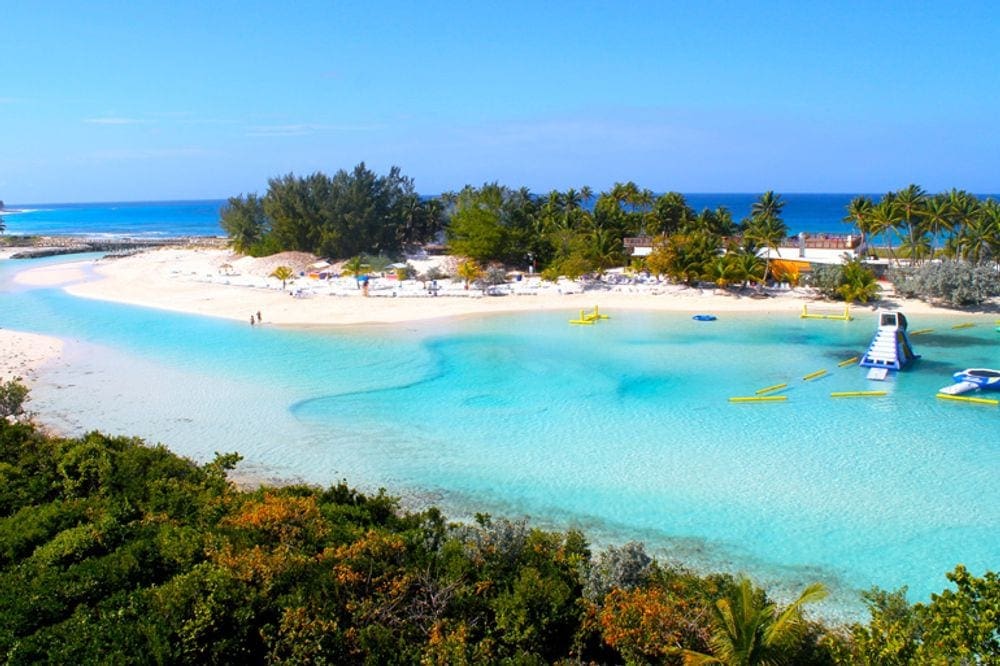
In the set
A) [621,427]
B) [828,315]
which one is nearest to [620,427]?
[621,427]

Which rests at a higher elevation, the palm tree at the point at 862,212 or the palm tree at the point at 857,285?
the palm tree at the point at 862,212

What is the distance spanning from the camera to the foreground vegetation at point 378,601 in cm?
877

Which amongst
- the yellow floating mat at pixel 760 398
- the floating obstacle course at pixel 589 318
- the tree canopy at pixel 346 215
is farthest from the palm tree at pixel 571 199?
the yellow floating mat at pixel 760 398

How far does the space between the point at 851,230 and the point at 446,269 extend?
91.5 meters

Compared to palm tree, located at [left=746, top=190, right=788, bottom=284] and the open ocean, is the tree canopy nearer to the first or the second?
the open ocean

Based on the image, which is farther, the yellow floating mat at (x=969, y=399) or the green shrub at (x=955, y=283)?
the green shrub at (x=955, y=283)

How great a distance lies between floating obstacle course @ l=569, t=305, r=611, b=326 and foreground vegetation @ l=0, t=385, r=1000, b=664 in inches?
1046

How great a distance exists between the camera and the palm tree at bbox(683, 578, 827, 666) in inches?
333

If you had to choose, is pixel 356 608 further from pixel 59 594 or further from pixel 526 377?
pixel 526 377

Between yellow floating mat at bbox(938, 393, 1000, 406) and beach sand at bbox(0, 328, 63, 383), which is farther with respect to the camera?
beach sand at bbox(0, 328, 63, 383)

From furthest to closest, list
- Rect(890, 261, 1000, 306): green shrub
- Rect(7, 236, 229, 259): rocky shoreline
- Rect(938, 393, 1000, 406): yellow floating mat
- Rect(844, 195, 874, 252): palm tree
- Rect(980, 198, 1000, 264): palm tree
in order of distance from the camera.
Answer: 1. Rect(7, 236, 229, 259): rocky shoreline
2. Rect(844, 195, 874, 252): palm tree
3. Rect(980, 198, 1000, 264): palm tree
4. Rect(890, 261, 1000, 306): green shrub
5. Rect(938, 393, 1000, 406): yellow floating mat

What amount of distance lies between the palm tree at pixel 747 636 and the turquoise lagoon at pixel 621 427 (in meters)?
4.96

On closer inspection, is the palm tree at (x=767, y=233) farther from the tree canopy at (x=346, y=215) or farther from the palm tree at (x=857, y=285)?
the tree canopy at (x=346, y=215)

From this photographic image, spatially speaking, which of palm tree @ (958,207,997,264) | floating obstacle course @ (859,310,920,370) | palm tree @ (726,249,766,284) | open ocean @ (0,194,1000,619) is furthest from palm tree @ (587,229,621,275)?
floating obstacle course @ (859,310,920,370)
